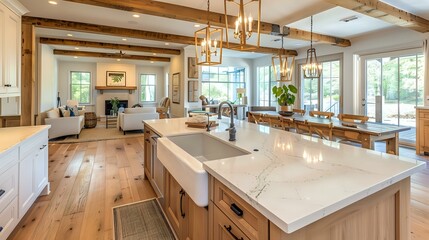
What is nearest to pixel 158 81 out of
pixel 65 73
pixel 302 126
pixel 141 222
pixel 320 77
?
pixel 65 73

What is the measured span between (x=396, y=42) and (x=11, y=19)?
691 centimetres

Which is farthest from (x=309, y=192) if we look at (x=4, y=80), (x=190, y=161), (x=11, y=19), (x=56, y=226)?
(x=11, y=19)

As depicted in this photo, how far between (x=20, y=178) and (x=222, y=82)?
829 centimetres

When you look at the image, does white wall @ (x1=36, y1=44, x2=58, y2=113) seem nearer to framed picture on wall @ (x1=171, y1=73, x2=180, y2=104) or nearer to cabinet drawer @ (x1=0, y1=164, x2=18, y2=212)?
framed picture on wall @ (x1=171, y1=73, x2=180, y2=104)

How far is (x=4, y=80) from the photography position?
2537 millimetres

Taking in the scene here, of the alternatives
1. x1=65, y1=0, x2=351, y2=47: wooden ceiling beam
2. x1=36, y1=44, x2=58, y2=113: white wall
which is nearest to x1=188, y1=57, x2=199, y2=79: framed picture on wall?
x1=65, y1=0, x2=351, y2=47: wooden ceiling beam

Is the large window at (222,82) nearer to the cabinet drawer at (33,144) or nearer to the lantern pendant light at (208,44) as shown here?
the lantern pendant light at (208,44)

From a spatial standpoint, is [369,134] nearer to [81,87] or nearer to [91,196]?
[91,196]

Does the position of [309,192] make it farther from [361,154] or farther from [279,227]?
[361,154]

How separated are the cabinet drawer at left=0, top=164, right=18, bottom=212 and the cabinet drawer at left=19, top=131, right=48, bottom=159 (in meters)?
0.19

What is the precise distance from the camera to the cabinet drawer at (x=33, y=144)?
2.05m

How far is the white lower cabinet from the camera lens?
173cm

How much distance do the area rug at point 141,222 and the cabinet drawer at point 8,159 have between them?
997 millimetres

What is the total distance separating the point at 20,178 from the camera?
2004 millimetres
